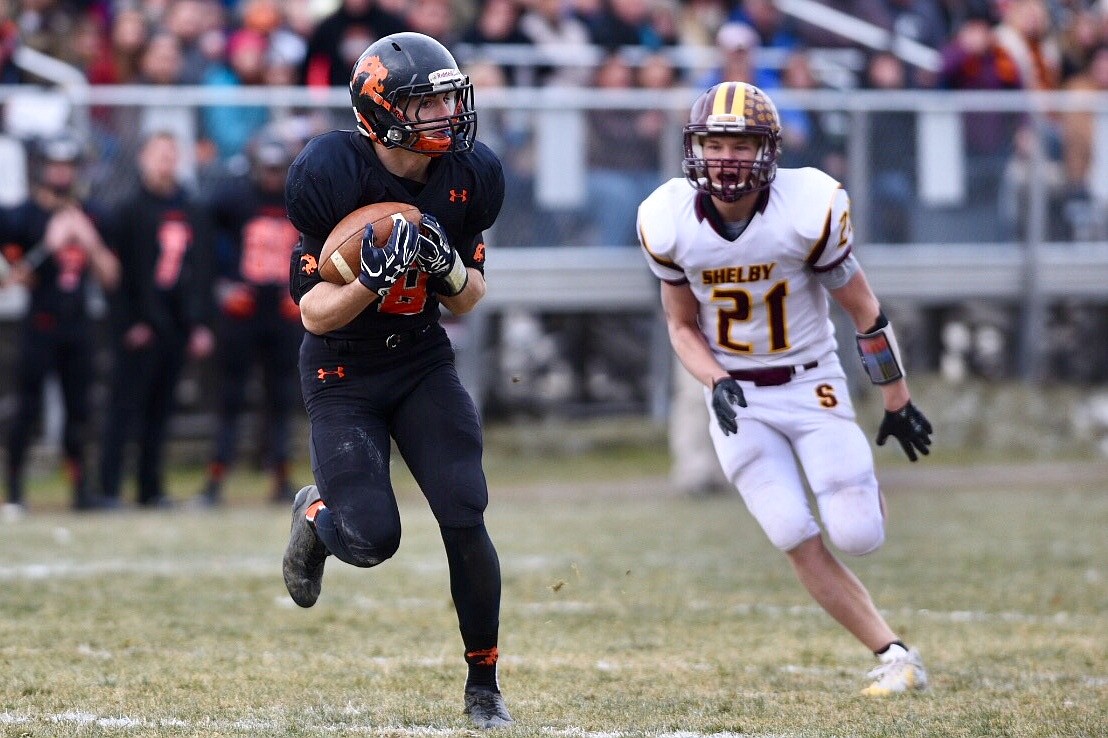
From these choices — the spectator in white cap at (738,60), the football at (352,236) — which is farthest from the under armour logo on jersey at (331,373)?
the spectator in white cap at (738,60)

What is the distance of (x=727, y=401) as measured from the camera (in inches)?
197

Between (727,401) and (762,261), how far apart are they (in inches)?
17.6

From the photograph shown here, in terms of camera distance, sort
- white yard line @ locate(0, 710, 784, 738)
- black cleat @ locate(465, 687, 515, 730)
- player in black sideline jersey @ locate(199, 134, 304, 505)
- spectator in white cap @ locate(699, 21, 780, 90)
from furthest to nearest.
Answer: spectator in white cap @ locate(699, 21, 780, 90)
player in black sideline jersey @ locate(199, 134, 304, 505)
black cleat @ locate(465, 687, 515, 730)
white yard line @ locate(0, 710, 784, 738)

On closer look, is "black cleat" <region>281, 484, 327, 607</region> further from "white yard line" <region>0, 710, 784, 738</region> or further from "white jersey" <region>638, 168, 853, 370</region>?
"white jersey" <region>638, 168, 853, 370</region>

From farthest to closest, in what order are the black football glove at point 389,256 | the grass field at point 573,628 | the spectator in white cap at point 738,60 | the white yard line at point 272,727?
the spectator in white cap at point 738,60
the grass field at point 573,628
the white yard line at point 272,727
the black football glove at point 389,256

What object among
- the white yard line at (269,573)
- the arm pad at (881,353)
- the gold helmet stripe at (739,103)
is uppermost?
the gold helmet stripe at (739,103)

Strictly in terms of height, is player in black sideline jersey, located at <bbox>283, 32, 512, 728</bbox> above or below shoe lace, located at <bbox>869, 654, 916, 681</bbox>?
above

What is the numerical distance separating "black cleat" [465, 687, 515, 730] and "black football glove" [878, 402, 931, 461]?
58.8 inches

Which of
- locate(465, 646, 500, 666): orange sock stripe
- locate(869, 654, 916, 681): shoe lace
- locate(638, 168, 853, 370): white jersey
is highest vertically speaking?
locate(638, 168, 853, 370): white jersey

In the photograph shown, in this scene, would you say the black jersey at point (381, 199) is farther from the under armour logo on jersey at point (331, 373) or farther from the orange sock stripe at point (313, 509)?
the orange sock stripe at point (313, 509)

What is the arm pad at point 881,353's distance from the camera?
5.15 metres

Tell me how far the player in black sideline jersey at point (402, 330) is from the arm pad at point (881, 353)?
1.27 metres

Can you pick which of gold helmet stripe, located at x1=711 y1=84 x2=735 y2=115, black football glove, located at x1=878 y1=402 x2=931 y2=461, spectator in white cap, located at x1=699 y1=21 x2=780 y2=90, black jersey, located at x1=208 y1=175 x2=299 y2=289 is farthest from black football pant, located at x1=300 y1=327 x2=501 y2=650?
spectator in white cap, located at x1=699 y1=21 x2=780 y2=90

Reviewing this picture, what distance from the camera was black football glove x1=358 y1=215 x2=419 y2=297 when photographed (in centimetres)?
419
